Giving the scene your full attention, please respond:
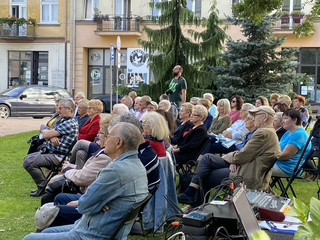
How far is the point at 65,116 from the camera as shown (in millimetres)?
7836

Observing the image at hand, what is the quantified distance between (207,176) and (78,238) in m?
3.01

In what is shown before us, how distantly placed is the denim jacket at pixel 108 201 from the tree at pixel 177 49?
1399 cm

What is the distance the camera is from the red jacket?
25.8 ft

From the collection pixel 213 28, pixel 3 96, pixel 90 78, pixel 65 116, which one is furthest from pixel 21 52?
pixel 65 116

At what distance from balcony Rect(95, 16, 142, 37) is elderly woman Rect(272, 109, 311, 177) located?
1072 inches

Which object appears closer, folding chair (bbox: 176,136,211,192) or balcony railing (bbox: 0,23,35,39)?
folding chair (bbox: 176,136,211,192)

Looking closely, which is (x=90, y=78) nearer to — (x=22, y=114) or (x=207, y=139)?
(x=22, y=114)

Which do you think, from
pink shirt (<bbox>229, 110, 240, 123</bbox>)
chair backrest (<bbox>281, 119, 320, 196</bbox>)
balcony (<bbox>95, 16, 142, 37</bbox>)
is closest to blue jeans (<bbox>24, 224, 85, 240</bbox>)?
chair backrest (<bbox>281, 119, 320, 196</bbox>)

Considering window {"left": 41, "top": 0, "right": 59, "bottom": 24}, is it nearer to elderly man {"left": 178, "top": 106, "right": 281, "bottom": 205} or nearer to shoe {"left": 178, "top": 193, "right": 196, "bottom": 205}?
shoe {"left": 178, "top": 193, "right": 196, "bottom": 205}

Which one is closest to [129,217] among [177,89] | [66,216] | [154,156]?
[66,216]

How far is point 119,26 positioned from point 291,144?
28.2 m

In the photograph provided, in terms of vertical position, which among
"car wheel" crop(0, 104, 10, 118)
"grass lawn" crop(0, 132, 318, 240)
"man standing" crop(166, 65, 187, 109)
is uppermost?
"man standing" crop(166, 65, 187, 109)

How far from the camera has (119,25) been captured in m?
34.1

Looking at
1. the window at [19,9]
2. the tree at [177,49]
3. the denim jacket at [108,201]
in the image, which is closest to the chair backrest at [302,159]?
the denim jacket at [108,201]
